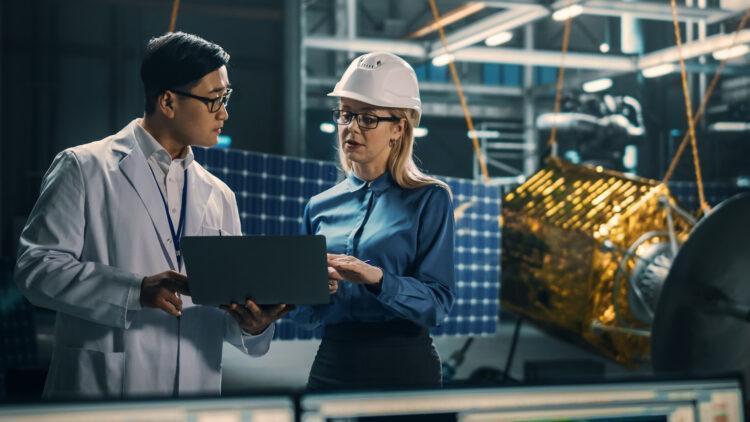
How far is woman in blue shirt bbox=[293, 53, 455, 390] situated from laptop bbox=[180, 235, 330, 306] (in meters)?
0.20

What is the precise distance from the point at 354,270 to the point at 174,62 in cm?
55

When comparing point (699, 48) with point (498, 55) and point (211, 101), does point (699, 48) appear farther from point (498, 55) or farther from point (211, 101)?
point (211, 101)

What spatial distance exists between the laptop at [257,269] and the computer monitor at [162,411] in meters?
0.60

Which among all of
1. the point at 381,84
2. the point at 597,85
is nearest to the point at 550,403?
the point at 381,84

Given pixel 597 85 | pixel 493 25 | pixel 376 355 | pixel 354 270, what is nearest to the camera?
pixel 354 270

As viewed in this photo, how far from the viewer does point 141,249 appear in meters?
1.71

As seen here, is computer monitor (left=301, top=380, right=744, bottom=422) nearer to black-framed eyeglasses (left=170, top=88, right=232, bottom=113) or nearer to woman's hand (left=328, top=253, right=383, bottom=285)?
woman's hand (left=328, top=253, right=383, bottom=285)

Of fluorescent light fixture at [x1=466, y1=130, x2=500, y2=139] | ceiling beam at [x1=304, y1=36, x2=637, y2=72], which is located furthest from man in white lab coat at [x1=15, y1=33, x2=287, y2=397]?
fluorescent light fixture at [x1=466, y1=130, x2=500, y2=139]

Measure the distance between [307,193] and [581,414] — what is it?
3.06 meters

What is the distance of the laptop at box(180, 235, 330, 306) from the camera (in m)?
1.50

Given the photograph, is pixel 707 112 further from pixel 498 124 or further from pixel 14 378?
pixel 14 378

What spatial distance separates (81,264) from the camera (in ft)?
5.32

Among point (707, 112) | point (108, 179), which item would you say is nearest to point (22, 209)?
point (707, 112)

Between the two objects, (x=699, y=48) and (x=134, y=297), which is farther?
(x=699, y=48)
